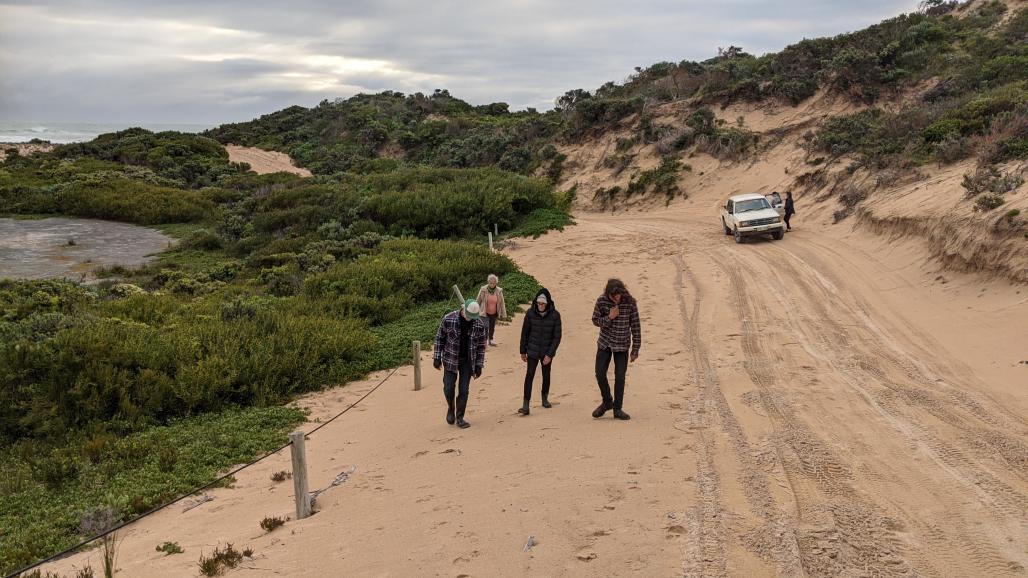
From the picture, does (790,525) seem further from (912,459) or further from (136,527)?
(136,527)

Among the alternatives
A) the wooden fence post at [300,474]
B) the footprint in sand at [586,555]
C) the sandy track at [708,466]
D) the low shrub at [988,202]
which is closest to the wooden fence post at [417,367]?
the sandy track at [708,466]

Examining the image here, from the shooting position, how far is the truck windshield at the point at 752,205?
76.4 feet

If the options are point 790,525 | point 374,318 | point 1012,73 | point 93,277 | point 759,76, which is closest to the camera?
point 790,525

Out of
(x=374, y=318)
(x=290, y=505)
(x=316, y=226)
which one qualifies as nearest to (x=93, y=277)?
(x=316, y=226)

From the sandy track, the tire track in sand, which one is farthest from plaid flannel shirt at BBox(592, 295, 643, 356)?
the tire track in sand

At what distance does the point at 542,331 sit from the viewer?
349 inches

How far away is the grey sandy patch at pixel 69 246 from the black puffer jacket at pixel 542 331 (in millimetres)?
19114

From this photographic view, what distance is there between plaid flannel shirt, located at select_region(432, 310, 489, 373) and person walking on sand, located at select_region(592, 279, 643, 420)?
152cm

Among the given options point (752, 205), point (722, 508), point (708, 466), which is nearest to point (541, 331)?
point (708, 466)

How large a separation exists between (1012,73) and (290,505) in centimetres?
3110

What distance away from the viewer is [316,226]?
2794 cm

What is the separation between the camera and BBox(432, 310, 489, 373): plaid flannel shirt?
879 cm

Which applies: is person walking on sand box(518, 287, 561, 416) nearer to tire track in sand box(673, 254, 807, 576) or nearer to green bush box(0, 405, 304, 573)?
tire track in sand box(673, 254, 807, 576)

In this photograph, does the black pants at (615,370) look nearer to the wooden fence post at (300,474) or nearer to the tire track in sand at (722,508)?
the tire track in sand at (722,508)
